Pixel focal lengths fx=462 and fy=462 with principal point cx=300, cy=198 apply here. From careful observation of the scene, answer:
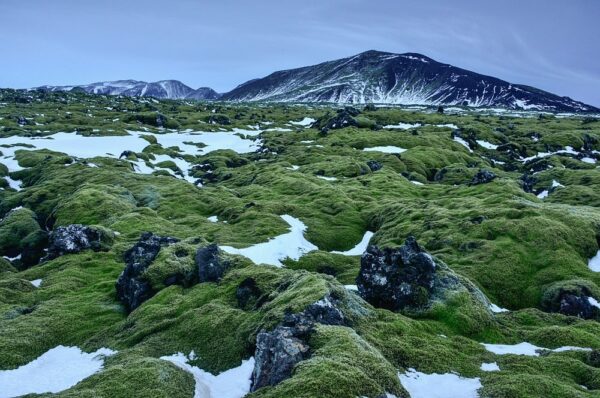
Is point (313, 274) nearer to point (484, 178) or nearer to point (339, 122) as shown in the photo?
point (484, 178)

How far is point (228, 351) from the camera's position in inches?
958

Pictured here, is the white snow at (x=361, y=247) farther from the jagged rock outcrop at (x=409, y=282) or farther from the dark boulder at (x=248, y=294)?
the dark boulder at (x=248, y=294)

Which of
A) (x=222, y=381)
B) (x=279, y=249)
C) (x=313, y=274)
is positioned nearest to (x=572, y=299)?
(x=313, y=274)

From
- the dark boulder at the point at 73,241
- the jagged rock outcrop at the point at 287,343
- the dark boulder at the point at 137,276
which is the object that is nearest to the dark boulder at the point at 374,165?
the dark boulder at the point at 73,241

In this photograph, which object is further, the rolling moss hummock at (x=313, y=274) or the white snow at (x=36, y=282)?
the white snow at (x=36, y=282)

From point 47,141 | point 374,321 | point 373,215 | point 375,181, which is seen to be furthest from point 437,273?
point 47,141

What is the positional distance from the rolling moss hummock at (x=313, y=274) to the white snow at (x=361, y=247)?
148 cm

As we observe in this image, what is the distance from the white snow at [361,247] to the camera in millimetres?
54213

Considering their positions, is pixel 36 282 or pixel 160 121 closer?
pixel 36 282

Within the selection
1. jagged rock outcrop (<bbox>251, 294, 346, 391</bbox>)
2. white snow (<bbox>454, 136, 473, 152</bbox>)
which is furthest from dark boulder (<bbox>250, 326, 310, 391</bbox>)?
white snow (<bbox>454, 136, 473, 152</bbox>)

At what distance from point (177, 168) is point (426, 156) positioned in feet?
199

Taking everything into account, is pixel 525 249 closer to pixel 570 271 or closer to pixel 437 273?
pixel 570 271

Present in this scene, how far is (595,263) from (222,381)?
36059mm

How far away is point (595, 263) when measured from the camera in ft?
136
